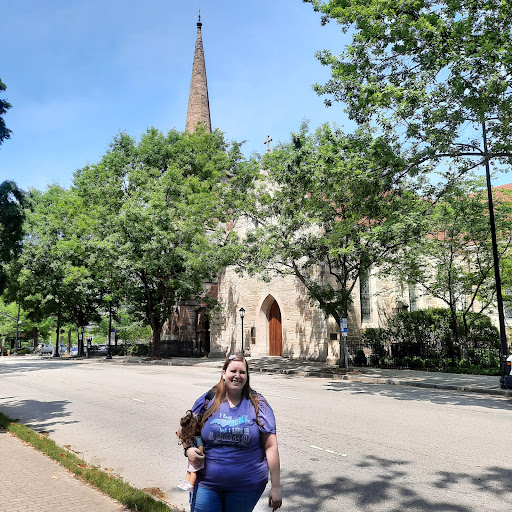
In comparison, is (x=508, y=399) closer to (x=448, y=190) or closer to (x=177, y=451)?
(x=448, y=190)

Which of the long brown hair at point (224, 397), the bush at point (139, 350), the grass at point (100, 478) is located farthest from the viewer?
the bush at point (139, 350)

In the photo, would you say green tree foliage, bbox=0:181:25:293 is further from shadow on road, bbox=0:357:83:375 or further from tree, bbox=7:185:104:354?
tree, bbox=7:185:104:354

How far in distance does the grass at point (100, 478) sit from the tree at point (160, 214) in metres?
17.3

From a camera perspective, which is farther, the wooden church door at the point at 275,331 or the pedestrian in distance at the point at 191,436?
the wooden church door at the point at 275,331

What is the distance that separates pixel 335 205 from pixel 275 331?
545 inches

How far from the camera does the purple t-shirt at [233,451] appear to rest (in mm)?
2805

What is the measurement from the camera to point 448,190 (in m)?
13.6

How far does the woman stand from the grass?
1802mm

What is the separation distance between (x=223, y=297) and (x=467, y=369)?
727 inches

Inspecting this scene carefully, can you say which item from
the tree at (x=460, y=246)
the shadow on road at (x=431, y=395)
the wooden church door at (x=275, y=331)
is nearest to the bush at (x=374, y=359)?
the tree at (x=460, y=246)

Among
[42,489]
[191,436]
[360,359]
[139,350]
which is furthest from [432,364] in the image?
[139,350]

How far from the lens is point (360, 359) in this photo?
24500mm

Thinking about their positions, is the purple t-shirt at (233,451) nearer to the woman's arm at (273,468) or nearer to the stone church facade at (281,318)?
the woman's arm at (273,468)

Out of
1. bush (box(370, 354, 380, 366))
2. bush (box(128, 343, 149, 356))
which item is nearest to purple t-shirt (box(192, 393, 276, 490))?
bush (box(370, 354, 380, 366))
